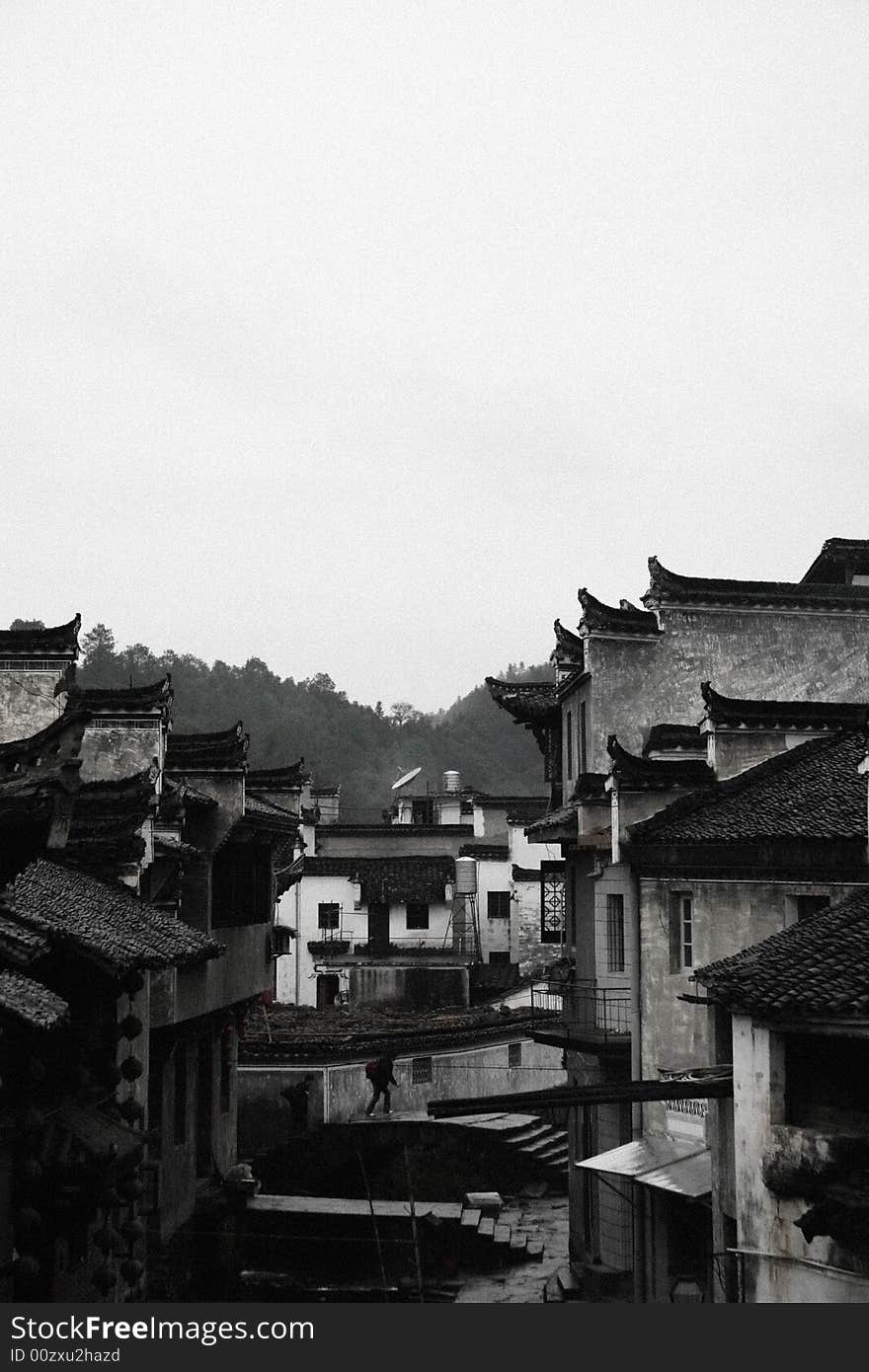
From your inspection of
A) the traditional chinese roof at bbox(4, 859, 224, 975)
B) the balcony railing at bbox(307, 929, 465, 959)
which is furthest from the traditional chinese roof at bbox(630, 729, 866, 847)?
the balcony railing at bbox(307, 929, 465, 959)

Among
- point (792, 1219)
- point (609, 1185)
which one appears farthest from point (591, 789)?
point (792, 1219)

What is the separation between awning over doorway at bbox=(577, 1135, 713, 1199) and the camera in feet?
63.8

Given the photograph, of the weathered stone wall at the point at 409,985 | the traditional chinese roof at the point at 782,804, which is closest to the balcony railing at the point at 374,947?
the weathered stone wall at the point at 409,985

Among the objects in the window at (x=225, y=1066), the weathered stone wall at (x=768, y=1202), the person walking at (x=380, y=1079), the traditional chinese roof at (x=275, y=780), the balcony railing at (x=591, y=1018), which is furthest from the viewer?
the traditional chinese roof at (x=275, y=780)

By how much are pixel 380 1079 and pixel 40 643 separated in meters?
13.6

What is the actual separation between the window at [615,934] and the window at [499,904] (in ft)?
95.3

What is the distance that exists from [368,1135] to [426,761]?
6944cm

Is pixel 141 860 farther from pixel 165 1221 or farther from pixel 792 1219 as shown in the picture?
pixel 792 1219

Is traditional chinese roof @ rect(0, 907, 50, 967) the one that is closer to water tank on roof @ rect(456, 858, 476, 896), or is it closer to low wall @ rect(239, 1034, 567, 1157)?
low wall @ rect(239, 1034, 567, 1157)

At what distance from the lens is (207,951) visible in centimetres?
2138

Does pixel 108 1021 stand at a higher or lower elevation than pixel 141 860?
lower

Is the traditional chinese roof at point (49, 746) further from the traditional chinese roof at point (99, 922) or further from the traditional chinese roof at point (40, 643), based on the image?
the traditional chinese roof at point (40, 643)

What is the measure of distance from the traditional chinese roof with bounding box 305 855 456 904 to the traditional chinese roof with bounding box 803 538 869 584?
25602 mm

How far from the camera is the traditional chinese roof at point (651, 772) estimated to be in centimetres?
2333
